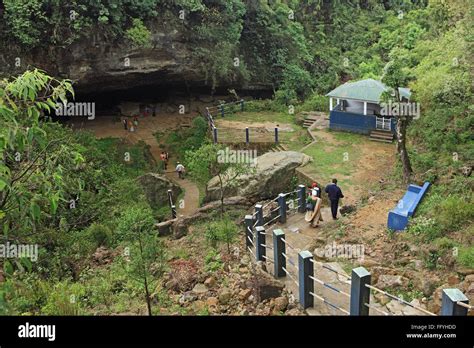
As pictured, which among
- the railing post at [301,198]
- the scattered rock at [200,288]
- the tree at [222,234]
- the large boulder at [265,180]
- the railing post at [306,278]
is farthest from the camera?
the large boulder at [265,180]

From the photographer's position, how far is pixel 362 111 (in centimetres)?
2144

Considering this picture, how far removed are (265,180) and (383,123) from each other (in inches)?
282

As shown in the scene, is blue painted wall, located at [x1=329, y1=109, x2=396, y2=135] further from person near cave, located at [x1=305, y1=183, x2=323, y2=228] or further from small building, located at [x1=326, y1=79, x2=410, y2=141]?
person near cave, located at [x1=305, y1=183, x2=323, y2=228]

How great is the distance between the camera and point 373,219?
12.1m

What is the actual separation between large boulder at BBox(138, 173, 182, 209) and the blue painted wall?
793 centimetres

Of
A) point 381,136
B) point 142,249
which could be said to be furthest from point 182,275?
point 381,136

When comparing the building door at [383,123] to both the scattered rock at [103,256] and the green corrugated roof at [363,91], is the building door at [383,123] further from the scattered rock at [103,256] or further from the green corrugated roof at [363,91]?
the scattered rock at [103,256]

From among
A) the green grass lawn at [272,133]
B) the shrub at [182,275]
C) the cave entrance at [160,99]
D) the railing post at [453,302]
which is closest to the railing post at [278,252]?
the shrub at [182,275]

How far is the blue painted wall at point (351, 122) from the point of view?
21.0 meters

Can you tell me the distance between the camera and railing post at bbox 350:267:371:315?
247 inches

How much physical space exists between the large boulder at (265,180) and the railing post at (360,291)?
9.31 m

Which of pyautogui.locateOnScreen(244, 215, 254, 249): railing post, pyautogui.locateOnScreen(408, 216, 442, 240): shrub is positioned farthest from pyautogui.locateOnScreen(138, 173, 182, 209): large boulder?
pyautogui.locateOnScreen(408, 216, 442, 240): shrub

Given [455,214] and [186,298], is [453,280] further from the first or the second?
[186,298]
